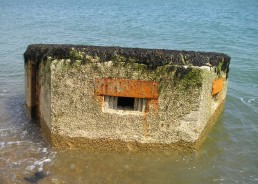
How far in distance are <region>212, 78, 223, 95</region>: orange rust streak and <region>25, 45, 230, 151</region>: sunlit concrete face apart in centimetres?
2

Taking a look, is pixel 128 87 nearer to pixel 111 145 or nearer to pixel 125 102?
pixel 125 102

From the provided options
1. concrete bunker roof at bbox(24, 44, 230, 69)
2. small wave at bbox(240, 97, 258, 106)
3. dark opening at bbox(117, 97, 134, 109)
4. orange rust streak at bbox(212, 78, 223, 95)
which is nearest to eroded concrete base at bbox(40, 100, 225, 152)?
dark opening at bbox(117, 97, 134, 109)

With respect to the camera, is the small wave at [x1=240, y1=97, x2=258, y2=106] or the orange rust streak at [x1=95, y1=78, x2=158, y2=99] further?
the small wave at [x1=240, y1=97, x2=258, y2=106]

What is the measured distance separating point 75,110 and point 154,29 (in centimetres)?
2066

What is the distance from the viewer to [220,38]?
73.4 ft

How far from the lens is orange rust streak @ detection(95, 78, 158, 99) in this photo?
6.18 meters

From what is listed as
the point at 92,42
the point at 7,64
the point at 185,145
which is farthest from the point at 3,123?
the point at 92,42

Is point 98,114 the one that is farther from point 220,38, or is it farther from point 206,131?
point 220,38

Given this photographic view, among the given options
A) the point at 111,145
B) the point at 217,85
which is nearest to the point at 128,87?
the point at 111,145

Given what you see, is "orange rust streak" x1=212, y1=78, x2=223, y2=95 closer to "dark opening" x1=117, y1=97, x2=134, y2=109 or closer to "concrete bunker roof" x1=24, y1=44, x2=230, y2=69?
"concrete bunker roof" x1=24, y1=44, x2=230, y2=69

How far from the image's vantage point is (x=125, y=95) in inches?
246

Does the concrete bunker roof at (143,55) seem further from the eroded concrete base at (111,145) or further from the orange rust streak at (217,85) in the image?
the eroded concrete base at (111,145)

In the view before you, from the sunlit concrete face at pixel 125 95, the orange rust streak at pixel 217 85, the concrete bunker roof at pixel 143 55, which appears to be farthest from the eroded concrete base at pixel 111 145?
the concrete bunker roof at pixel 143 55

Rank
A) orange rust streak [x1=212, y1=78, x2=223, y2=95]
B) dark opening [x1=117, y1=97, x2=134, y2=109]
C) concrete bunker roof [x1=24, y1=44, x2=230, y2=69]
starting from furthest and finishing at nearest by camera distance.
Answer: orange rust streak [x1=212, y1=78, x2=223, y2=95], dark opening [x1=117, y1=97, x2=134, y2=109], concrete bunker roof [x1=24, y1=44, x2=230, y2=69]
